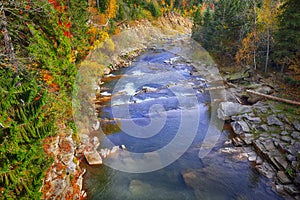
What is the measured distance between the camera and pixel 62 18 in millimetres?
13062

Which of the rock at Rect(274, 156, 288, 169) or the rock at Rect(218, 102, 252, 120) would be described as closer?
the rock at Rect(274, 156, 288, 169)

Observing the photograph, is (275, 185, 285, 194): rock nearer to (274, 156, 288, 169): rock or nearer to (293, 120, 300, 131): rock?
(274, 156, 288, 169): rock

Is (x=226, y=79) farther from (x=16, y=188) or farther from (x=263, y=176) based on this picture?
(x=16, y=188)

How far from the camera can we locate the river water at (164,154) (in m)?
10.5

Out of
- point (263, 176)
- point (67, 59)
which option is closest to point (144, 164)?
point (263, 176)

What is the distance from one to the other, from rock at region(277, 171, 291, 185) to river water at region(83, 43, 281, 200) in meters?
0.63

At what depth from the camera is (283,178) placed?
10.8 m

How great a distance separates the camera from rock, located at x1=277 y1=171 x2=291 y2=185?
10578 mm

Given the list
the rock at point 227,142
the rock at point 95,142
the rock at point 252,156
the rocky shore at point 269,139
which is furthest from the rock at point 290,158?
the rock at point 95,142

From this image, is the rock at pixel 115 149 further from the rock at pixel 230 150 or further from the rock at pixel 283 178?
the rock at pixel 283 178

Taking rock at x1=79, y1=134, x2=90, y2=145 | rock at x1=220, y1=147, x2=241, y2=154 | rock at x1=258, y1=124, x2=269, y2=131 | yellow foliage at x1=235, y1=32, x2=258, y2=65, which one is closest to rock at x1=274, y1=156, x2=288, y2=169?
rock at x1=220, y1=147, x2=241, y2=154

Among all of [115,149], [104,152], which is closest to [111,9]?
[115,149]

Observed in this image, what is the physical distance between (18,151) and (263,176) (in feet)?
39.9

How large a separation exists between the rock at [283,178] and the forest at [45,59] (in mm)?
9892
